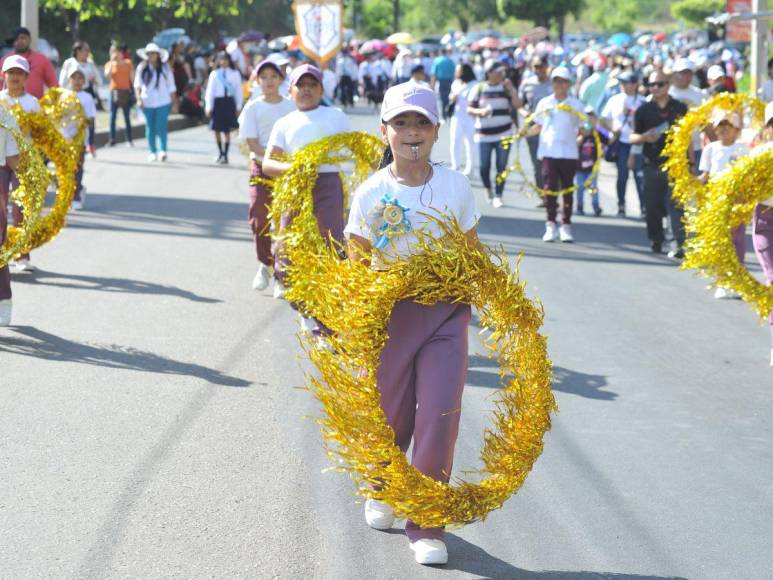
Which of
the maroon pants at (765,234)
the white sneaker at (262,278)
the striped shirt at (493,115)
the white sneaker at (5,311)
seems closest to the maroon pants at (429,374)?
the maroon pants at (765,234)

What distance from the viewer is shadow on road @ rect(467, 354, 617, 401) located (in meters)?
8.52

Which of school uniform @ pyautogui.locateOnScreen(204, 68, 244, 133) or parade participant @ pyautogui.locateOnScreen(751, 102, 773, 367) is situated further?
school uniform @ pyautogui.locateOnScreen(204, 68, 244, 133)

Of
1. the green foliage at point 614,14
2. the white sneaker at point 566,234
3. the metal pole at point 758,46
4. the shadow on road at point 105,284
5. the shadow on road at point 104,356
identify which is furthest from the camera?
the green foliage at point 614,14

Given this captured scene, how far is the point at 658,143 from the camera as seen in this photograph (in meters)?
14.0

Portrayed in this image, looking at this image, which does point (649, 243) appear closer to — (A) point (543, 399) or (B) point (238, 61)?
(A) point (543, 399)

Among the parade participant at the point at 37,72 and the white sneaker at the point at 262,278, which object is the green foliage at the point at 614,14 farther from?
the white sneaker at the point at 262,278

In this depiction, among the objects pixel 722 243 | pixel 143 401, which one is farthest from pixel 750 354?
pixel 143 401

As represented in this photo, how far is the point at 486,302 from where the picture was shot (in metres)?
5.49

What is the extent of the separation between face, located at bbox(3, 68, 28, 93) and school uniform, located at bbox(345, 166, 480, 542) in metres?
7.04

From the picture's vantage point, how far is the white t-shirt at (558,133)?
14.9 meters

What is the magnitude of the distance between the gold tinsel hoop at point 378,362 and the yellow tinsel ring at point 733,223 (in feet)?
13.6

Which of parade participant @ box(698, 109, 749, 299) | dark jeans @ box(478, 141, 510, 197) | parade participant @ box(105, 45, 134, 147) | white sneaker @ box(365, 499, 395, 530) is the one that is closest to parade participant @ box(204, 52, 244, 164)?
parade participant @ box(105, 45, 134, 147)

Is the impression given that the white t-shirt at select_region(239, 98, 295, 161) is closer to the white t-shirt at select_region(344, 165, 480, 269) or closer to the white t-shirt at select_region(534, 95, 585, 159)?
the white t-shirt at select_region(534, 95, 585, 159)

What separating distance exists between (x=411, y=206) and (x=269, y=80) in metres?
5.53
